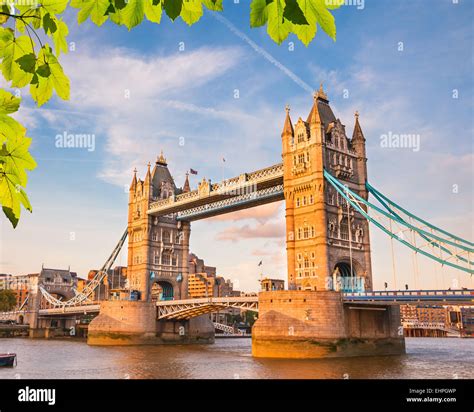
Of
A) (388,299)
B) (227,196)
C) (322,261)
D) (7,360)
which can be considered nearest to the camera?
(7,360)

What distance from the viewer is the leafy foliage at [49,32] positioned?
2.49 meters

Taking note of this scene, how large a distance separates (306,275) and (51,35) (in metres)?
44.2

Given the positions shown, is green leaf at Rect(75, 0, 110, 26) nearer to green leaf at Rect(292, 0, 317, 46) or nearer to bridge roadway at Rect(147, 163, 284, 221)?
green leaf at Rect(292, 0, 317, 46)

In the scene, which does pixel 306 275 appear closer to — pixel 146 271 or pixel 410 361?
pixel 410 361

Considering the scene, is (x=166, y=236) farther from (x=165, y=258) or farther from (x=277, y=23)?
(x=277, y=23)

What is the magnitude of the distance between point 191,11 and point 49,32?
2.55ft

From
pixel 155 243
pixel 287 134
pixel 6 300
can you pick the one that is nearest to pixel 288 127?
pixel 287 134

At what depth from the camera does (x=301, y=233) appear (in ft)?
155

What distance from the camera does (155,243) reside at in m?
69.1

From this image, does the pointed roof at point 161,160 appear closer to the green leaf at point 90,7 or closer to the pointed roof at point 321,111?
the pointed roof at point 321,111

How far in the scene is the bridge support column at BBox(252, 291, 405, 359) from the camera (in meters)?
39.2

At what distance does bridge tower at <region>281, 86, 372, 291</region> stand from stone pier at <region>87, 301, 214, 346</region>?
23.2m

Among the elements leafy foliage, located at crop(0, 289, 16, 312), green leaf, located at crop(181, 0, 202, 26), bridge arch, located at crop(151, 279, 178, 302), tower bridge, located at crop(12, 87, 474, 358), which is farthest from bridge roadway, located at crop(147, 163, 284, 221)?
leafy foliage, located at crop(0, 289, 16, 312)
